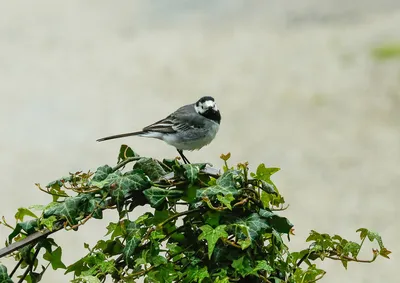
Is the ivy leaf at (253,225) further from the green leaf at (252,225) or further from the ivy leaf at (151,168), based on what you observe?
the ivy leaf at (151,168)

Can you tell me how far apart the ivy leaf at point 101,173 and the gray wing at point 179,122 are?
82 cm

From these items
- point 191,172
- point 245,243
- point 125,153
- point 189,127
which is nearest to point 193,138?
point 189,127

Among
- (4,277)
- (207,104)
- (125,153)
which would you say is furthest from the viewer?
(207,104)

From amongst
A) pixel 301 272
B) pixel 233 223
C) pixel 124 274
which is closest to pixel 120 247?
pixel 124 274

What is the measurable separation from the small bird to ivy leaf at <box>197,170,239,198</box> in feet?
2.91

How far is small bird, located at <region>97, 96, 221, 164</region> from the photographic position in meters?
2.08

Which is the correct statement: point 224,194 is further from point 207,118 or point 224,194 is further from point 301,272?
point 207,118

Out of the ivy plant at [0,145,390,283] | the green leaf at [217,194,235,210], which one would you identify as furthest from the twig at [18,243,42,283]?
the green leaf at [217,194,235,210]

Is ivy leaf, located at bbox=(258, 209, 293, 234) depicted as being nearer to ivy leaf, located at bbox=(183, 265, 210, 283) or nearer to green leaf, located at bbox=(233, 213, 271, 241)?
green leaf, located at bbox=(233, 213, 271, 241)

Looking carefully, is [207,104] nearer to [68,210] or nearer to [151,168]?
[151,168]

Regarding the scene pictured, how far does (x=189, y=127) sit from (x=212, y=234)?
103 cm

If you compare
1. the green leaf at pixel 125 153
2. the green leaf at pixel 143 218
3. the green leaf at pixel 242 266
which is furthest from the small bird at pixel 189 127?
the green leaf at pixel 242 266

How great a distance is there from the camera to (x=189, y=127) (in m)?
2.12

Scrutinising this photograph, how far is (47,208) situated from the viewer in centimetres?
120
